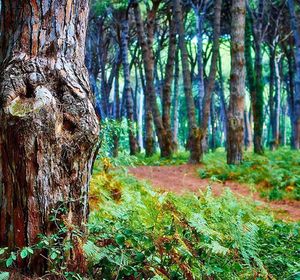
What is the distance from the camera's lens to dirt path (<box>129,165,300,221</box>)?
592 cm

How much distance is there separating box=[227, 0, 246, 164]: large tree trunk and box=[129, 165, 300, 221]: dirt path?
1.15m

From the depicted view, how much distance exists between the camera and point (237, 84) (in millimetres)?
9555

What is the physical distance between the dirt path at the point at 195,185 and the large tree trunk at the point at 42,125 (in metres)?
2.33

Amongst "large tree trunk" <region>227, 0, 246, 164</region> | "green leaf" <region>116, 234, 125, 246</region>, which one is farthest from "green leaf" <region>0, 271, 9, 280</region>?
"large tree trunk" <region>227, 0, 246, 164</region>

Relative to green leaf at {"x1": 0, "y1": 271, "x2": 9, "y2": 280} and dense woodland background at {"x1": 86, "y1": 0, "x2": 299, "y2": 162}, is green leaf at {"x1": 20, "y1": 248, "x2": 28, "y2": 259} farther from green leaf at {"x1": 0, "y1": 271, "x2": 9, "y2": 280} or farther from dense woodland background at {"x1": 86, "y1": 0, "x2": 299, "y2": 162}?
dense woodland background at {"x1": 86, "y1": 0, "x2": 299, "y2": 162}

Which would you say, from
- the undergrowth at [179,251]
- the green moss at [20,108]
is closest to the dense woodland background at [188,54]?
the undergrowth at [179,251]

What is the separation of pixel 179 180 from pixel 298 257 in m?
5.23

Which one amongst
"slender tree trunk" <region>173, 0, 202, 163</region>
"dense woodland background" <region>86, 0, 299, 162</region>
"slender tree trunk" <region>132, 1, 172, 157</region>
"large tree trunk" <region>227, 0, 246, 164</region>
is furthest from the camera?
"slender tree trunk" <region>132, 1, 172, 157</region>

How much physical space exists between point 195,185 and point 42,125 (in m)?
5.77

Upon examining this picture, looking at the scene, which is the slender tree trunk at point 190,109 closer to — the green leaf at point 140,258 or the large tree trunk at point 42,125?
the large tree trunk at point 42,125

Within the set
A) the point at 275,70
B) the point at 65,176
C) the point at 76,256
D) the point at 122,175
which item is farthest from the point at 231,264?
the point at 275,70

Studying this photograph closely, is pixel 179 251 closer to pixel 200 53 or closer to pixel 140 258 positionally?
pixel 140 258

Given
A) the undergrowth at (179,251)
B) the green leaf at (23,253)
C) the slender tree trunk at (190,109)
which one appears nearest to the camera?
the green leaf at (23,253)

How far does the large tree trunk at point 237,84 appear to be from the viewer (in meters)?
9.41
